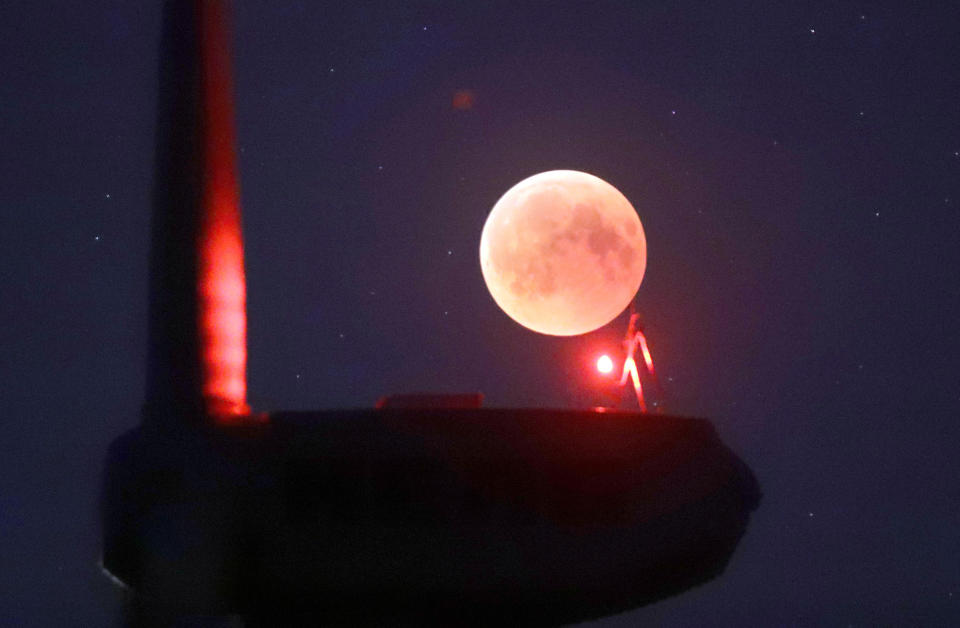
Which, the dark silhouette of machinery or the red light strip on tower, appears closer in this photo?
the dark silhouette of machinery

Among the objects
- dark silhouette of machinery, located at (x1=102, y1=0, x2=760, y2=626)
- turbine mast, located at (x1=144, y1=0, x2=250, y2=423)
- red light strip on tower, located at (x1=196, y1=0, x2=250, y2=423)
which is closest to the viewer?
dark silhouette of machinery, located at (x1=102, y1=0, x2=760, y2=626)

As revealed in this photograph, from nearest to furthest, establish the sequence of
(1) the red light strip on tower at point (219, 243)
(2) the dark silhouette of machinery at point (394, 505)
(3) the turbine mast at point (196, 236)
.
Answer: (2) the dark silhouette of machinery at point (394, 505), (3) the turbine mast at point (196, 236), (1) the red light strip on tower at point (219, 243)

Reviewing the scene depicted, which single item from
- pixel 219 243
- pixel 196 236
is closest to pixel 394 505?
pixel 219 243

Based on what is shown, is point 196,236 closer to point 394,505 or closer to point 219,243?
point 219,243

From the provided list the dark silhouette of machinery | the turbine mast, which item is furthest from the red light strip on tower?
the dark silhouette of machinery

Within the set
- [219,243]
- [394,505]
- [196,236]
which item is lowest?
[394,505]

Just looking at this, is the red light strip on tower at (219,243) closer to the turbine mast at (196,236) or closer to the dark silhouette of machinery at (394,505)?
the turbine mast at (196,236)

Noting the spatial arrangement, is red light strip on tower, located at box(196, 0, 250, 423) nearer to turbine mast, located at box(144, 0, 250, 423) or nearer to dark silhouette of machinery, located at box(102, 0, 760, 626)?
turbine mast, located at box(144, 0, 250, 423)

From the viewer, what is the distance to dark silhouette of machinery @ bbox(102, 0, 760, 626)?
76.1 feet

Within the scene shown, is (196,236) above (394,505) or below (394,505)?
above

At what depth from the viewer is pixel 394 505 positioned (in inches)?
930

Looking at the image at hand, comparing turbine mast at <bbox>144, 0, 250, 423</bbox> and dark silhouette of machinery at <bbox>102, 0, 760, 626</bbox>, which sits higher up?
turbine mast at <bbox>144, 0, 250, 423</bbox>

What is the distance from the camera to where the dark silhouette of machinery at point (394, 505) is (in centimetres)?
2319

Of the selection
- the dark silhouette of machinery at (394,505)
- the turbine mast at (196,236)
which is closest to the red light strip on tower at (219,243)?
the turbine mast at (196,236)
